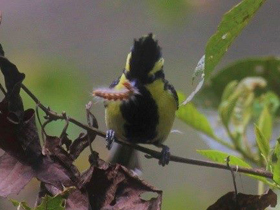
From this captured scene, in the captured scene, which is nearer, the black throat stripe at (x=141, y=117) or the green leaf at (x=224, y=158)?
the green leaf at (x=224, y=158)

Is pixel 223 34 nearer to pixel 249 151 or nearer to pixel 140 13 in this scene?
pixel 249 151

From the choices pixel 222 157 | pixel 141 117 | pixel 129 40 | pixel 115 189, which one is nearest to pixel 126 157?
pixel 141 117

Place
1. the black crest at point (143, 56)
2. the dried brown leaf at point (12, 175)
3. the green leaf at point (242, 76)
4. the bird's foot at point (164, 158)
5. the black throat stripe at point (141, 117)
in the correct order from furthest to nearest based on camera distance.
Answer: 1. the green leaf at point (242, 76)
2. the black throat stripe at point (141, 117)
3. the black crest at point (143, 56)
4. the bird's foot at point (164, 158)
5. the dried brown leaf at point (12, 175)

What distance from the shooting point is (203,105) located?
4.29 ft

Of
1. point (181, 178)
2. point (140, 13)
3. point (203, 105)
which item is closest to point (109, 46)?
point (140, 13)

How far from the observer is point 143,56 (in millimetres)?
1042

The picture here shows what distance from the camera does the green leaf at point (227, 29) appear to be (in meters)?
0.69

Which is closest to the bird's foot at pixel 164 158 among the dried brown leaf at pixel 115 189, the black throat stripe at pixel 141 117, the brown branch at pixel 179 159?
the brown branch at pixel 179 159

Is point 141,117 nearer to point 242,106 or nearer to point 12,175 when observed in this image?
point 242,106

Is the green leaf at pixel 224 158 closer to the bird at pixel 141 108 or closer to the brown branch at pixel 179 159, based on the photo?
the brown branch at pixel 179 159

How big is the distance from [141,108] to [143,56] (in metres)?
0.10

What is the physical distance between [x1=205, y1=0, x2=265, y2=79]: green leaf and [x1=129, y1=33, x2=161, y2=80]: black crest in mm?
243

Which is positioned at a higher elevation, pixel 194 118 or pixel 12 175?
pixel 194 118

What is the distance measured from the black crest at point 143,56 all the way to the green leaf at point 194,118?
0.07m
